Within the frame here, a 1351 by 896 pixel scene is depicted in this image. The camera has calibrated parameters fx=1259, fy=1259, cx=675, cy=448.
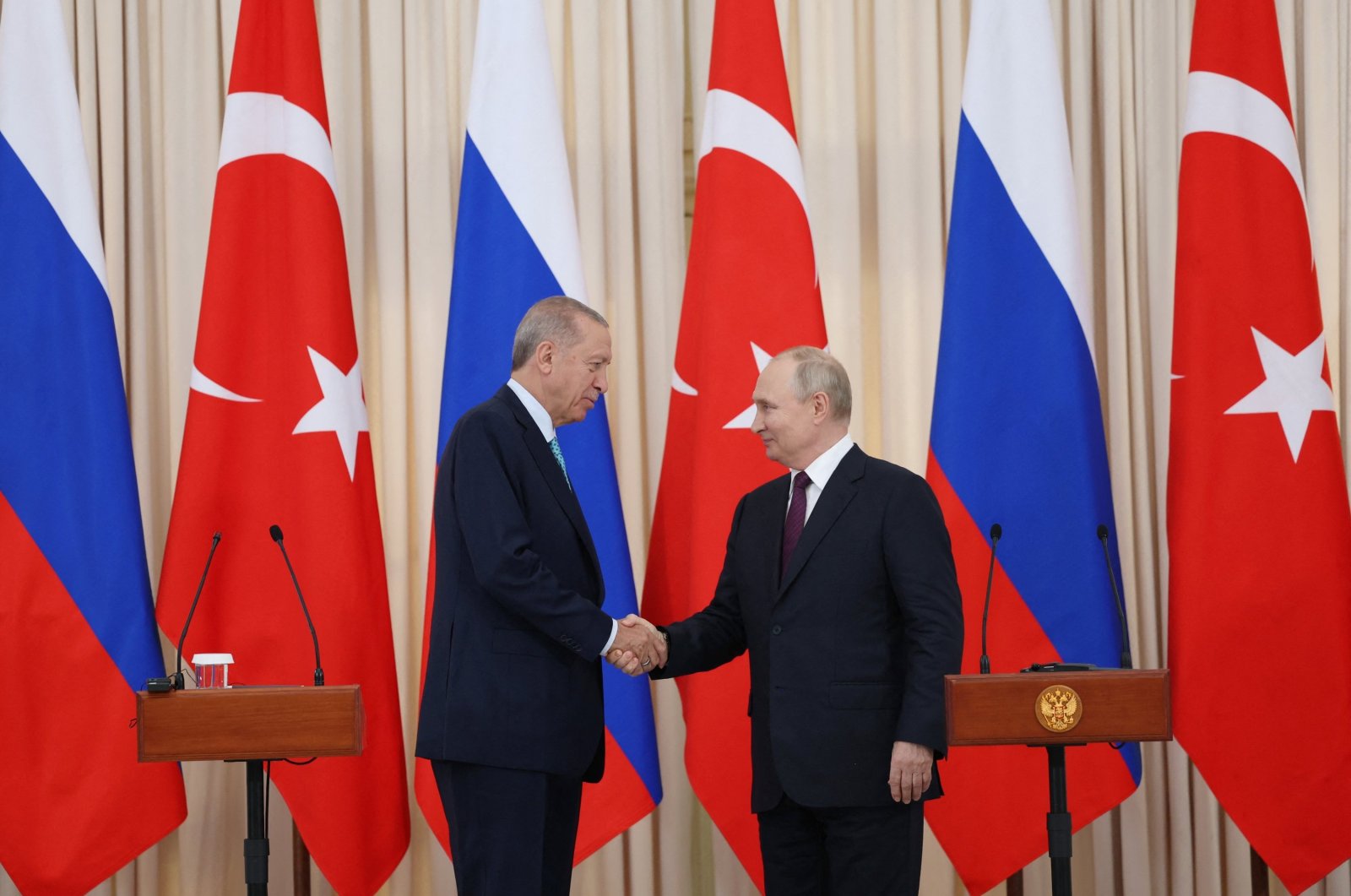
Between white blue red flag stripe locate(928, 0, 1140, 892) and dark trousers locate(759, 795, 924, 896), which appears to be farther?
white blue red flag stripe locate(928, 0, 1140, 892)

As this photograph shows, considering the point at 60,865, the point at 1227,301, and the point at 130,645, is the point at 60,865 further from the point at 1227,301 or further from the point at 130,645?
the point at 1227,301

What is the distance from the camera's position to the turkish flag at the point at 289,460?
3.62 meters

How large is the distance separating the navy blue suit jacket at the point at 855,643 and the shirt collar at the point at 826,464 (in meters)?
0.04

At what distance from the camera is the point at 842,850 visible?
2.81m

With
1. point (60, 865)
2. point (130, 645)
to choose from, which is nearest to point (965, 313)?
point (130, 645)

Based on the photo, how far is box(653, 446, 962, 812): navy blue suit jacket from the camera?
278 cm

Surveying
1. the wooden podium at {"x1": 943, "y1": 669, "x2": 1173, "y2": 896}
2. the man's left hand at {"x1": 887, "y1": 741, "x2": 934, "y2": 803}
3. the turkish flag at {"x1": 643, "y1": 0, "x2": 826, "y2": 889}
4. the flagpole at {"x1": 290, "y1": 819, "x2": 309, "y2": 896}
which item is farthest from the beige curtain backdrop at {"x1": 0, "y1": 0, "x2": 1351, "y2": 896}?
the man's left hand at {"x1": 887, "y1": 741, "x2": 934, "y2": 803}

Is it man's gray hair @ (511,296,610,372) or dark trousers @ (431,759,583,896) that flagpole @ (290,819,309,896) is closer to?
dark trousers @ (431,759,583,896)

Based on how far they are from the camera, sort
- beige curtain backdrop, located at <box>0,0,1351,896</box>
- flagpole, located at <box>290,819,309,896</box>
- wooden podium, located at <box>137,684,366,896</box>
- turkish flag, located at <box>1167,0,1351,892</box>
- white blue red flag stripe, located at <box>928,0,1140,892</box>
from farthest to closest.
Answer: beige curtain backdrop, located at <box>0,0,1351,896</box>, flagpole, located at <box>290,819,309,896</box>, white blue red flag stripe, located at <box>928,0,1140,892</box>, turkish flag, located at <box>1167,0,1351,892</box>, wooden podium, located at <box>137,684,366,896</box>

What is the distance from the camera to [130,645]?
11.7 ft

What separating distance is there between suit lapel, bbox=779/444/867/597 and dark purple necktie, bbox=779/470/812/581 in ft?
0.17

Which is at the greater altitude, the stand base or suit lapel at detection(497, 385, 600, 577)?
suit lapel at detection(497, 385, 600, 577)

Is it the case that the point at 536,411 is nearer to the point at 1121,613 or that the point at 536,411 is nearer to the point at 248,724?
the point at 248,724

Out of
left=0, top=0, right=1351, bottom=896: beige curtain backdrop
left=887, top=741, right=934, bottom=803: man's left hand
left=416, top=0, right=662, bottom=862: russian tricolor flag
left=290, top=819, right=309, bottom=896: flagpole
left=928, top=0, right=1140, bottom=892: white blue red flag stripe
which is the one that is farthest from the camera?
left=0, top=0, right=1351, bottom=896: beige curtain backdrop
